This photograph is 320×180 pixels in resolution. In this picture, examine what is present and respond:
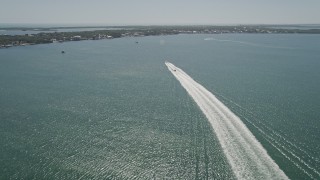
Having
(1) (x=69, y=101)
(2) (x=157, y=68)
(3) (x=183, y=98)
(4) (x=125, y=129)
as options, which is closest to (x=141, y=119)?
(4) (x=125, y=129)

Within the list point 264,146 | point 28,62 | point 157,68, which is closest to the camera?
point 264,146

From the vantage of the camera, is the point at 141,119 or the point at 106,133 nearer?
the point at 106,133

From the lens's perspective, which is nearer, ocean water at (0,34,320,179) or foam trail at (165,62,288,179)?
foam trail at (165,62,288,179)

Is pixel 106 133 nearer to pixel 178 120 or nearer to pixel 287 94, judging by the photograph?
pixel 178 120

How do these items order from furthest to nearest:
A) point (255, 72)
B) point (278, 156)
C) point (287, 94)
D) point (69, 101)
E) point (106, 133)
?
point (255, 72) < point (287, 94) < point (69, 101) < point (106, 133) < point (278, 156)

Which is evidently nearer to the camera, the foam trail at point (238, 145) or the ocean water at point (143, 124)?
the foam trail at point (238, 145)
